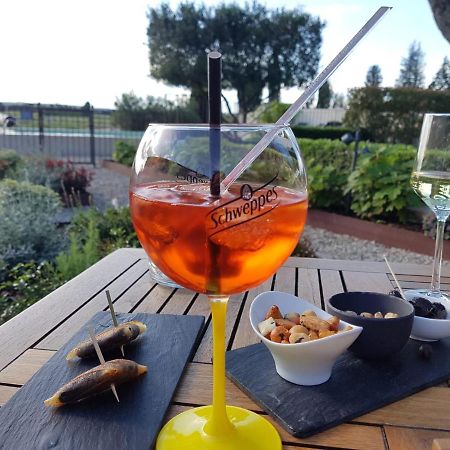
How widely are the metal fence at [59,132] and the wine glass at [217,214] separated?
36.4 feet

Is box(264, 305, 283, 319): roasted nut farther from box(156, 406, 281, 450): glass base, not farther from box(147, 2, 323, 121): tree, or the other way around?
box(147, 2, 323, 121): tree

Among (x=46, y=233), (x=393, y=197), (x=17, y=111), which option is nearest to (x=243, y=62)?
(x=17, y=111)

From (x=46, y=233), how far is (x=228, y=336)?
3433 mm

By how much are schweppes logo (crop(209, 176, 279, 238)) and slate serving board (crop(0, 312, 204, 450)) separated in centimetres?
38

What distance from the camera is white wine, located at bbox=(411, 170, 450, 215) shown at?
1.28 metres

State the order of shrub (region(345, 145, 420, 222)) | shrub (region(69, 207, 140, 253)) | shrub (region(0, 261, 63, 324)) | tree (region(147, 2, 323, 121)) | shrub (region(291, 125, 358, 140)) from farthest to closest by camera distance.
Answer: tree (region(147, 2, 323, 121)) → shrub (region(291, 125, 358, 140)) → shrub (region(345, 145, 420, 222)) → shrub (region(69, 207, 140, 253)) → shrub (region(0, 261, 63, 324))

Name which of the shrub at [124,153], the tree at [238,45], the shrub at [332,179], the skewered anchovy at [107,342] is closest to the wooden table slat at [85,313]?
the skewered anchovy at [107,342]

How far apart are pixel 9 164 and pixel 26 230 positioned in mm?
4011

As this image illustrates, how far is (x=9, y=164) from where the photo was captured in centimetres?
768

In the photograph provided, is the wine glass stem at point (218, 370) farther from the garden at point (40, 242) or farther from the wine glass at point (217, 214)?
the garden at point (40, 242)

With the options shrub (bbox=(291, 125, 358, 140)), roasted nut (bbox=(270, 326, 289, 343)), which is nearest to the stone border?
roasted nut (bbox=(270, 326, 289, 343))

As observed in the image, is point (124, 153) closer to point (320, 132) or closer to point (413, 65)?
point (320, 132)

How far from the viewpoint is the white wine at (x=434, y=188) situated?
128cm

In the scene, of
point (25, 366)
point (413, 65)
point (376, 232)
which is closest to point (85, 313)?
point (25, 366)
